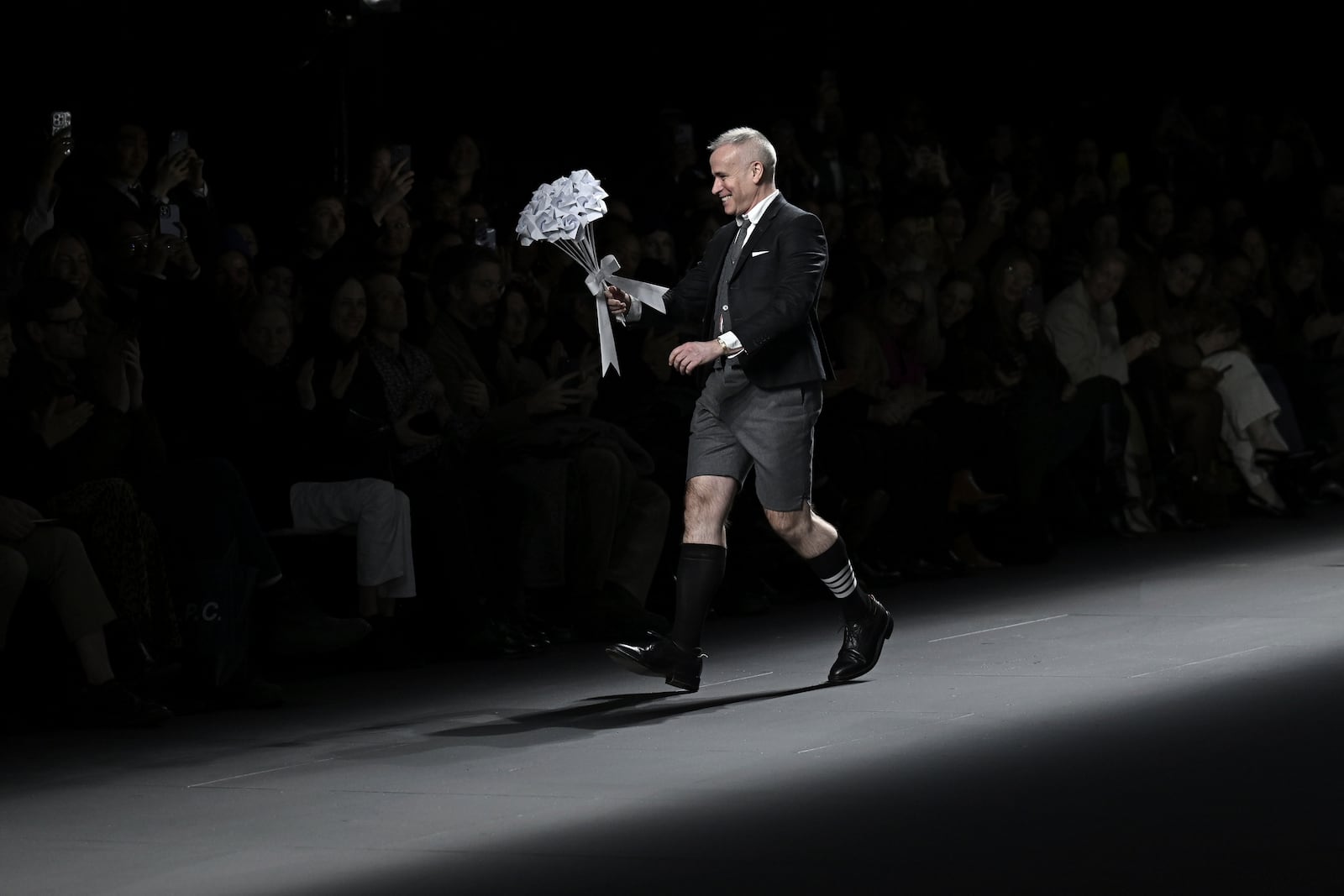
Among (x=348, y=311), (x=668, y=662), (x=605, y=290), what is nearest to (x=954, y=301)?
(x=348, y=311)

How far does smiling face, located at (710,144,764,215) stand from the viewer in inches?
276

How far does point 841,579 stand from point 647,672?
0.71 metres

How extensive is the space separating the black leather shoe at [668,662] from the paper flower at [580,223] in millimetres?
870

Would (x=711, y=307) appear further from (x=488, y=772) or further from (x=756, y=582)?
(x=756, y=582)

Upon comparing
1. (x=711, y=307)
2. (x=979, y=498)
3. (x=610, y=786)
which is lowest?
(x=979, y=498)

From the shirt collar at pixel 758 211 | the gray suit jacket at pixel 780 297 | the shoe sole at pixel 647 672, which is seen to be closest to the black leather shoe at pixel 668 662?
the shoe sole at pixel 647 672

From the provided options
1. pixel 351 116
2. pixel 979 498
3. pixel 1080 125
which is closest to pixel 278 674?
pixel 979 498

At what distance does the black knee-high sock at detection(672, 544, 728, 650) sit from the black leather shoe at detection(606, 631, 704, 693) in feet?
0.11

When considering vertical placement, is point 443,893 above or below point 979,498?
above

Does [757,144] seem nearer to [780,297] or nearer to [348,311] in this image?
[780,297]

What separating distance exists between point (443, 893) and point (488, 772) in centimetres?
138

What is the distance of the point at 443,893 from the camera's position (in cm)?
441

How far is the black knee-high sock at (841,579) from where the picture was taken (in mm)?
7176

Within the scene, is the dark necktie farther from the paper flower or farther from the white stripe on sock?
the white stripe on sock
